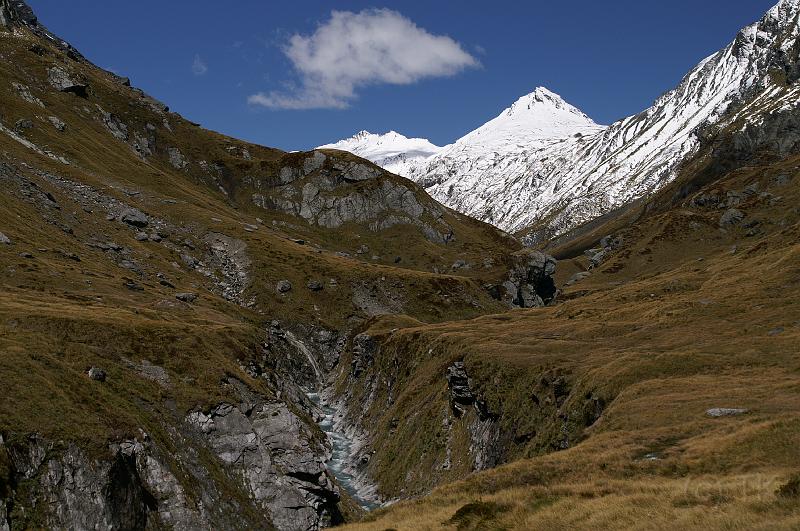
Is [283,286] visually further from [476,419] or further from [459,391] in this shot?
[476,419]

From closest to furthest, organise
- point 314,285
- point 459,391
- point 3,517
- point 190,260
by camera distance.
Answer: point 3,517 < point 459,391 < point 190,260 < point 314,285

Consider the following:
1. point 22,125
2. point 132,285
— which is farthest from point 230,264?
point 22,125

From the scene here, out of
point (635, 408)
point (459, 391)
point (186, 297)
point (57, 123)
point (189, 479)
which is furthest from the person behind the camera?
point (57, 123)

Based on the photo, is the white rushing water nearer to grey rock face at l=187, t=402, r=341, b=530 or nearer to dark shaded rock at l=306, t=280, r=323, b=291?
grey rock face at l=187, t=402, r=341, b=530

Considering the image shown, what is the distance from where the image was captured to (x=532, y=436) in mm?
57438

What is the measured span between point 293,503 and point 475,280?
14160cm

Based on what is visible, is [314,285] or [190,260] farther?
[314,285]

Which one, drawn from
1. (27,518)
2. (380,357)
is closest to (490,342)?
(380,357)

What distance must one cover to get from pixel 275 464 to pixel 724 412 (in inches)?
1672

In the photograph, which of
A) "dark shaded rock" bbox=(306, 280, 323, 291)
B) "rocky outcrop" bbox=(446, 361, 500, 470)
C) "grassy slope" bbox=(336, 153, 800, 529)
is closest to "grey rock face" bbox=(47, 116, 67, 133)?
"dark shaded rock" bbox=(306, 280, 323, 291)

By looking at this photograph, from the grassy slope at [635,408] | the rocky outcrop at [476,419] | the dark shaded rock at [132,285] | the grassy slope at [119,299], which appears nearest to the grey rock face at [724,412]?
the grassy slope at [635,408]

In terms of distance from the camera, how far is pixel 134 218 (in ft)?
515

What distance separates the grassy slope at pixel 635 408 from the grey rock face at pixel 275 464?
12.4 metres

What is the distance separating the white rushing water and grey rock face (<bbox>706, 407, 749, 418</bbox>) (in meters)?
40.3
